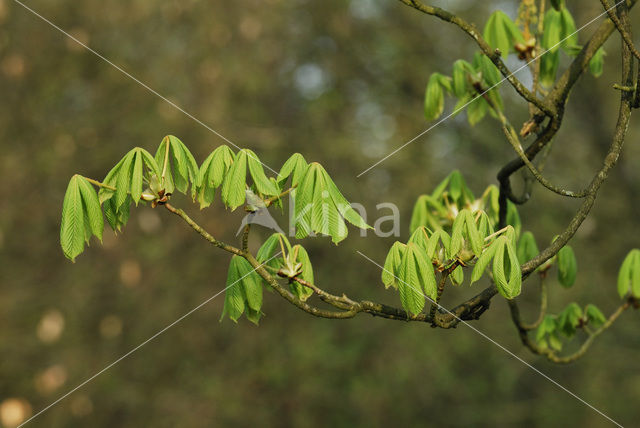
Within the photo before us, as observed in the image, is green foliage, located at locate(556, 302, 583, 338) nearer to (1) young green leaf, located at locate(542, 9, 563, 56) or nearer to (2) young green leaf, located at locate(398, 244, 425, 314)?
(1) young green leaf, located at locate(542, 9, 563, 56)

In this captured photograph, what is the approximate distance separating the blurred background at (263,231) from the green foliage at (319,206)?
547 cm

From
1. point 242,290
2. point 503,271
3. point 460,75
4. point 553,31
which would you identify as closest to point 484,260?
point 503,271

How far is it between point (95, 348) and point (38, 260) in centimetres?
108

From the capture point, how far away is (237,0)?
789 centimetres

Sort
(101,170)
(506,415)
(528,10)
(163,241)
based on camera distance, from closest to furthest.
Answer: (528,10)
(101,170)
(163,241)
(506,415)

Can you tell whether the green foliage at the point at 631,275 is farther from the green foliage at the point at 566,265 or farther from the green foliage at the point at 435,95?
the green foliage at the point at 435,95

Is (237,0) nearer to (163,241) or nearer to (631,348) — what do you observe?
(163,241)

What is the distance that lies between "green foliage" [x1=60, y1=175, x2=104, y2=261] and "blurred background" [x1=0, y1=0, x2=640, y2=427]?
5183 mm

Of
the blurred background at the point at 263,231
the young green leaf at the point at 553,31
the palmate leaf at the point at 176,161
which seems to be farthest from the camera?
the blurred background at the point at 263,231

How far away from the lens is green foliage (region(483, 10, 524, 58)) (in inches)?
74.6

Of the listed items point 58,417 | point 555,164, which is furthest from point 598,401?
point 58,417

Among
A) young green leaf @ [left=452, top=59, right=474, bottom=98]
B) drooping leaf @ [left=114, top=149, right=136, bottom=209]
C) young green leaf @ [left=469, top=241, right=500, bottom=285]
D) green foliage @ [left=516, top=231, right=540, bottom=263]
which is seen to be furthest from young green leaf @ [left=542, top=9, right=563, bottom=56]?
drooping leaf @ [left=114, top=149, right=136, bottom=209]

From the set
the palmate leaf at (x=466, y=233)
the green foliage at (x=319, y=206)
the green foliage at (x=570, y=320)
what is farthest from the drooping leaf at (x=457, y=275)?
the green foliage at (x=570, y=320)

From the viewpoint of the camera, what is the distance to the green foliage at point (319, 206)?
111 centimetres
